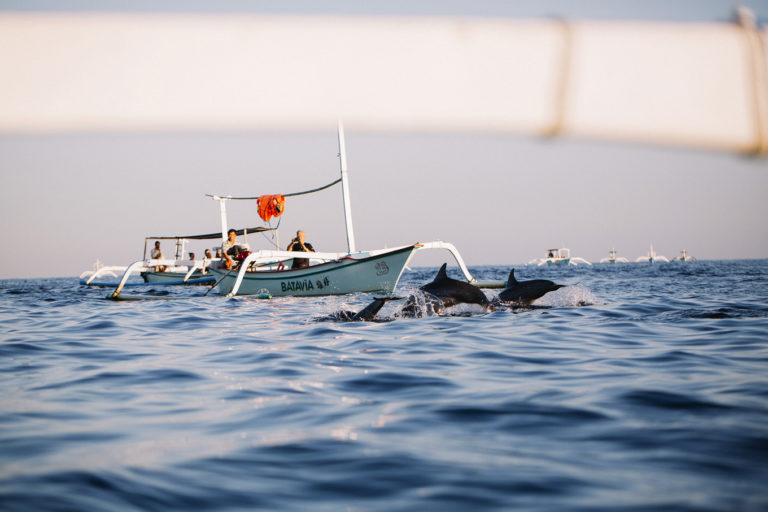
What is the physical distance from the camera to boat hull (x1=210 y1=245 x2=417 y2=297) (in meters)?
17.1

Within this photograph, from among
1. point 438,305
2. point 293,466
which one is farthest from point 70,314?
point 293,466

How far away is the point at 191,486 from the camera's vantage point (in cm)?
308

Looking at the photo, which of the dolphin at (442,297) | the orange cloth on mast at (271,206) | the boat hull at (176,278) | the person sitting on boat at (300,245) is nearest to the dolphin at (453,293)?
the dolphin at (442,297)

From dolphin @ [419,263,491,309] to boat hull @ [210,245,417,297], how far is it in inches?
141

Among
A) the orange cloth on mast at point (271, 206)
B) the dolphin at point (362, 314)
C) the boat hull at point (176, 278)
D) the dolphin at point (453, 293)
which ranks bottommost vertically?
the dolphin at point (362, 314)

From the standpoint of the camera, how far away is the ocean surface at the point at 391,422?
295 cm

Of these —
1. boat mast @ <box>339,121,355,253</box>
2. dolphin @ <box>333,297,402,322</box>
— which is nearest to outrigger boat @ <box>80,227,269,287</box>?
boat mast @ <box>339,121,355,253</box>

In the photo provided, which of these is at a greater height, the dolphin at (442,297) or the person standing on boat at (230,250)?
the person standing on boat at (230,250)

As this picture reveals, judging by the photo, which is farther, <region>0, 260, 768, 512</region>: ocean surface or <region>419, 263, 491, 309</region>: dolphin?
<region>419, 263, 491, 309</region>: dolphin

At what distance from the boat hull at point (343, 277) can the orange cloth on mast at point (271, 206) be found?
6.47 metres

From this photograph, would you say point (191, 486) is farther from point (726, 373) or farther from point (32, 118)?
point (726, 373)

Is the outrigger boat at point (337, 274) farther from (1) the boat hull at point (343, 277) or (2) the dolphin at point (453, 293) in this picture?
(2) the dolphin at point (453, 293)

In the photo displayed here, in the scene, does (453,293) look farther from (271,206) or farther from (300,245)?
(271,206)

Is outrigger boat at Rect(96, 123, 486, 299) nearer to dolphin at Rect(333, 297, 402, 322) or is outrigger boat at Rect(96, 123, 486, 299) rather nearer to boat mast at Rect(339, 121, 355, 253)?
boat mast at Rect(339, 121, 355, 253)
